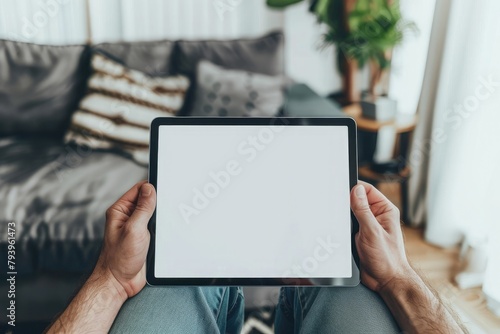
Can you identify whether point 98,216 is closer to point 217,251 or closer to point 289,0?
point 217,251

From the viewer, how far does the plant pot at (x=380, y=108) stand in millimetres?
1875

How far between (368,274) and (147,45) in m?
1.47

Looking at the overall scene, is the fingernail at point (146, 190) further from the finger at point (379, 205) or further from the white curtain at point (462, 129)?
the white curtain at point (462, 129)

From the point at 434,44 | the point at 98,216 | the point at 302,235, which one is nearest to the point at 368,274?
the point at 302,235

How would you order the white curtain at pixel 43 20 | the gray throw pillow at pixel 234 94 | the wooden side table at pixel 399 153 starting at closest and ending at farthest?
the gray throw pillow at pixel 234 94, the wooden side table at pixel 399 153, the white curtain at pixel 43 20

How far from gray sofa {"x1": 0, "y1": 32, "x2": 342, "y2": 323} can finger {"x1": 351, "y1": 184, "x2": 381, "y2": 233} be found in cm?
70

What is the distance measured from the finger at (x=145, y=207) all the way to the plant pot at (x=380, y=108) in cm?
140

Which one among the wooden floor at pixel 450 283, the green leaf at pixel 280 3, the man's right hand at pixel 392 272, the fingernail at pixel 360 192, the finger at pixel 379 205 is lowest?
the wooden floor at pixel 450 283

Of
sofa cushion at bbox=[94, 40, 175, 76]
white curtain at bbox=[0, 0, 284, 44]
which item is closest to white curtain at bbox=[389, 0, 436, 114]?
white curtain at bbox=[0, 0, 284, 44]

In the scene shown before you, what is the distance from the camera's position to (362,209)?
701 millimetres

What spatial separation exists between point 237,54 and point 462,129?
956 mm

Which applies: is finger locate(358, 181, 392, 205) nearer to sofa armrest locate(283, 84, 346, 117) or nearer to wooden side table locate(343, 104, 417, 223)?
sofa armrest locate(283, 84, 346, 117)

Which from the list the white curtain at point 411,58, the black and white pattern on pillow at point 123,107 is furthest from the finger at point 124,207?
the white curtain at point 411,58

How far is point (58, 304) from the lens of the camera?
4.37 ft
